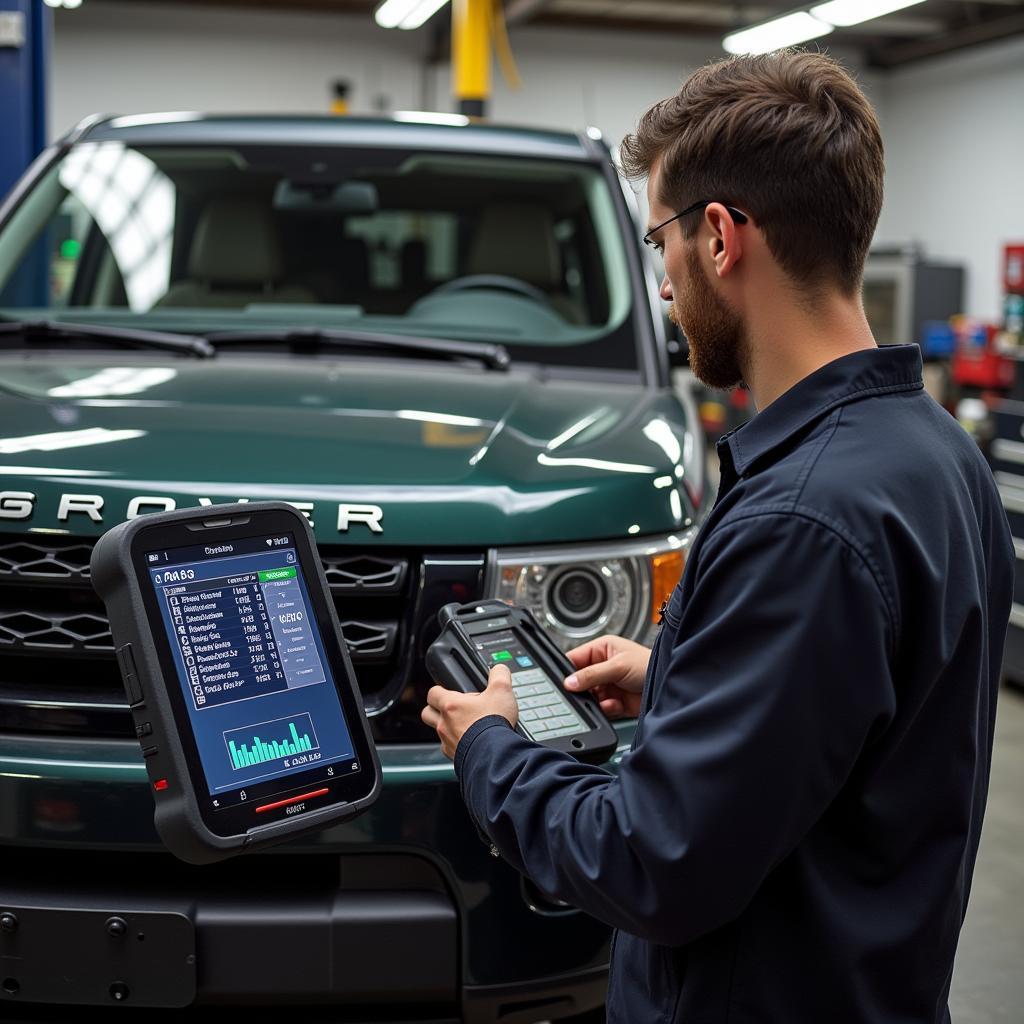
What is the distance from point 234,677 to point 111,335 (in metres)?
1.38

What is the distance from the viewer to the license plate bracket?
1.80m

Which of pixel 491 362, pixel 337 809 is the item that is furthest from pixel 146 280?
pixel 337 809

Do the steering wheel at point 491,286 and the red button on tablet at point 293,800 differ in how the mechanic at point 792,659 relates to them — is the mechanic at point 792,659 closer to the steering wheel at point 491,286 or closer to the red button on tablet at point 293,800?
the red button on tablet at point 293,800

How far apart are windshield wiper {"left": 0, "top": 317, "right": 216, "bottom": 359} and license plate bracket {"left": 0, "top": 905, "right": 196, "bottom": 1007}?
1.23 meters

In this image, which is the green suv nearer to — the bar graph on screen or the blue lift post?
the bar graph on screen

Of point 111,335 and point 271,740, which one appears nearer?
point 271,740

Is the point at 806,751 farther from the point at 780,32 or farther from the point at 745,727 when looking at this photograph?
the point at 780,32

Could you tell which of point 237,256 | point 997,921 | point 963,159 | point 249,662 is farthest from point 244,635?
point 963,159

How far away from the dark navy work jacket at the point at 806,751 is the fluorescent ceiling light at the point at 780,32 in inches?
506

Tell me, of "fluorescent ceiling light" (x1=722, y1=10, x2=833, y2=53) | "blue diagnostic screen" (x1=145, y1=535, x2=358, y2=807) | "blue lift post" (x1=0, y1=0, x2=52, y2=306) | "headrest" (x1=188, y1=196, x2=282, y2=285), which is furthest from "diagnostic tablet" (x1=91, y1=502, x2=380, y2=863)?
"fluorescent ceiling light" (x1=722, y1=10, x2=833, y2=53)

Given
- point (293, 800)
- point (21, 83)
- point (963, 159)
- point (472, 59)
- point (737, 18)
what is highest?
point (737, 18)

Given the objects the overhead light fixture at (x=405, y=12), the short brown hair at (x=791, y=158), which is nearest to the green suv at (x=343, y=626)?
the short brown hair at (x=791, y=158)

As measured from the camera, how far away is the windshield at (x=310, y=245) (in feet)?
9.80

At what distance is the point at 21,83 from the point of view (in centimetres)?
512
